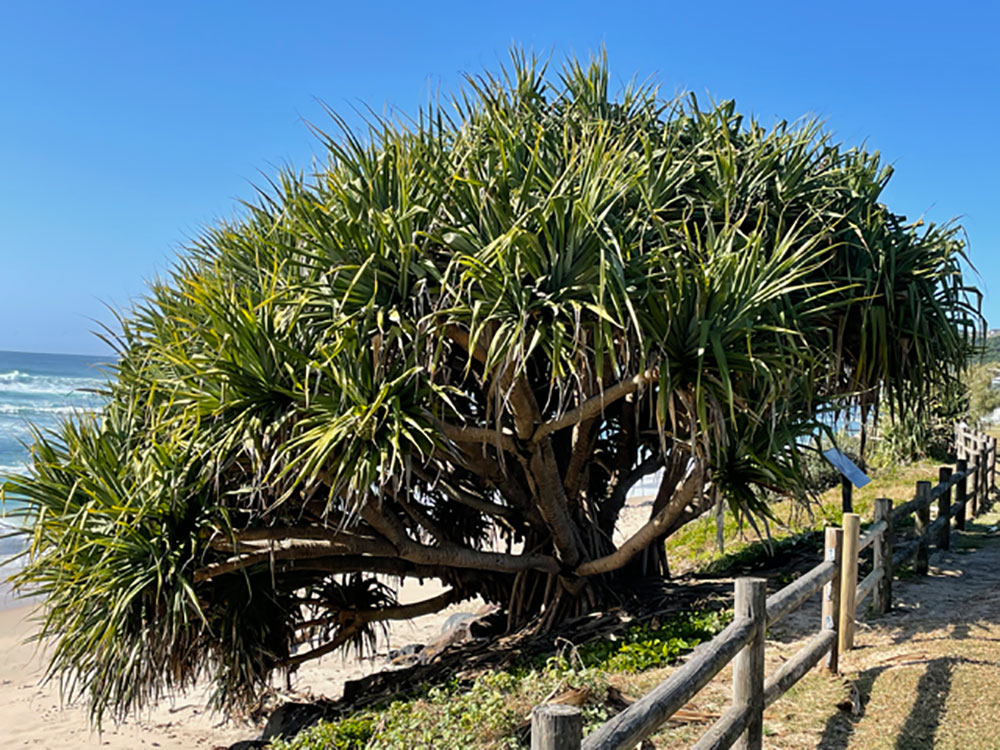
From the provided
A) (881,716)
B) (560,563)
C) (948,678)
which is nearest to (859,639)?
(948,678)

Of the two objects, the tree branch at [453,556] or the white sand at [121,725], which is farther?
the white sand at [121,725]

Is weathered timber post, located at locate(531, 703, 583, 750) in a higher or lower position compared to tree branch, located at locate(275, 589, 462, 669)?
higher

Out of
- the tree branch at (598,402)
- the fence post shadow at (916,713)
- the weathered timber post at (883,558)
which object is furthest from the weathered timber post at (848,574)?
the tree branch at (598,402)

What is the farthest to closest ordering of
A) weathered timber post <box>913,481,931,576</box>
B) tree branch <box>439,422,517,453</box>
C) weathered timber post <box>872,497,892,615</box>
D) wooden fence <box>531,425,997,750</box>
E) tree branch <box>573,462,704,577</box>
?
weathered timber post <box>913,481,931,576</box>, weathered timber post <box>872,497,892,615</box>, tree branch <box>573,462,704,577</box>, tree branch <box>439,422,517,453</box>, wooden fence <box>531,425,997,750</box>

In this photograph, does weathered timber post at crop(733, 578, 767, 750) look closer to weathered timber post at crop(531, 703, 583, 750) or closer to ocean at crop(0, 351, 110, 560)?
weathered timber post at crop(531, 703, 583, 750)

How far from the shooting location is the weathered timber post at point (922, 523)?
8820mm

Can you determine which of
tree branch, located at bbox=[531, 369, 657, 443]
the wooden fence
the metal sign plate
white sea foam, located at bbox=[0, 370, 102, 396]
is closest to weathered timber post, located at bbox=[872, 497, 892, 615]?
the wooden fence

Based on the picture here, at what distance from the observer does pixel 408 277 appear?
664 centimetres

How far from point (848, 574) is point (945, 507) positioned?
5230 millimetres

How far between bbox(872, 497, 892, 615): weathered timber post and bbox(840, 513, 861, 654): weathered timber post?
1188 mm

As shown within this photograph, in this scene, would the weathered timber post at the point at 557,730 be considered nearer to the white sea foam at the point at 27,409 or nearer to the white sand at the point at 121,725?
the white sand at the point at 121,725

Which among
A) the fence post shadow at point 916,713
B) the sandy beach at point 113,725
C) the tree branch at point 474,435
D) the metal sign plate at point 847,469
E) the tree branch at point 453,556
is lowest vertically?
the sandy beach at point 113,725

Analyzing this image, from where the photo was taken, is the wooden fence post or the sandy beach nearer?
the sandy beach

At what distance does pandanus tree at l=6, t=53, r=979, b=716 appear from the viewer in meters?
6.19
